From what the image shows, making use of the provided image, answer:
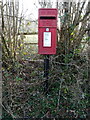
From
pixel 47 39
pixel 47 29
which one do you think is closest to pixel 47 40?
pixel 47 39

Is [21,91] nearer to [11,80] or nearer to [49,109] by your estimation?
[11,80]

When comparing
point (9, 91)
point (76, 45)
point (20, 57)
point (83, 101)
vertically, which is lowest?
point (83, 101)

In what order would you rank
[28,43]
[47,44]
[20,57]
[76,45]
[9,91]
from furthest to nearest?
[28,43] → [20,57] → [76,45] → [9,91] → [47,44]

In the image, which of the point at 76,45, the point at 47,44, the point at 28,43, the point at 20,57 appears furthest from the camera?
the point at 28,43

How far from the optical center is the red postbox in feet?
9.06

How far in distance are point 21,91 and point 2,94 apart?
401 mm

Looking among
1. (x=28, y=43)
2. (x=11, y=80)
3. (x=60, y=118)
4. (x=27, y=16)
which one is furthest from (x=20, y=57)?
(x=60, y=118)

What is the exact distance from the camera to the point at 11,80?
3221 millimetres

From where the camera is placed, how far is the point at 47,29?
9.20 ft

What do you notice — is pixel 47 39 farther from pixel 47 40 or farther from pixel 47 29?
pixel 47 29

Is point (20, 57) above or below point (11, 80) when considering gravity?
above

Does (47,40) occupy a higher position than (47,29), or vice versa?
(47,29)

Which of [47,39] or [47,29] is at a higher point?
[47,29]

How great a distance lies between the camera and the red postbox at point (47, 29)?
2762 mm
